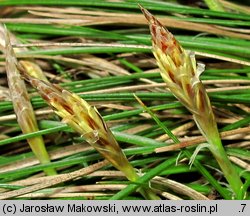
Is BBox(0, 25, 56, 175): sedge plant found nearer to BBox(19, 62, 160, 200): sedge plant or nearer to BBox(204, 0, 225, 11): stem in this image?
BBox(19, 62, 160, 200): sedge plant

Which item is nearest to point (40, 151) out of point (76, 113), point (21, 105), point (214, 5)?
point (21, 105)

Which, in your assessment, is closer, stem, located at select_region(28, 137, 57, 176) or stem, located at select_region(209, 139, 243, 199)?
stem, located at select_region(209, 139, 243, 199)

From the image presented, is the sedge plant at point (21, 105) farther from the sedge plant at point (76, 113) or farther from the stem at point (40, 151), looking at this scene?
the sedge plant at point (76, 113)

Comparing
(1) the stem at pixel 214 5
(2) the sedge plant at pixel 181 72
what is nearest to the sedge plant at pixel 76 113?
(2) the sedge plant at pixel 181 72

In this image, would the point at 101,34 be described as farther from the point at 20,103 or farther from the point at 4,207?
the point at 4,207

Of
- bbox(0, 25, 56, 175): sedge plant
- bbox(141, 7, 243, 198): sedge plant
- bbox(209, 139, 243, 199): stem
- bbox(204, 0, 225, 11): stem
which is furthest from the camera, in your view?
bbox(204, 0, 225, 11): stem

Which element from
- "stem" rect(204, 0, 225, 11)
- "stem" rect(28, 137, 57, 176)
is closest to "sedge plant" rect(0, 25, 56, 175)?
"stem" rect(28, 137, 57, 176)
